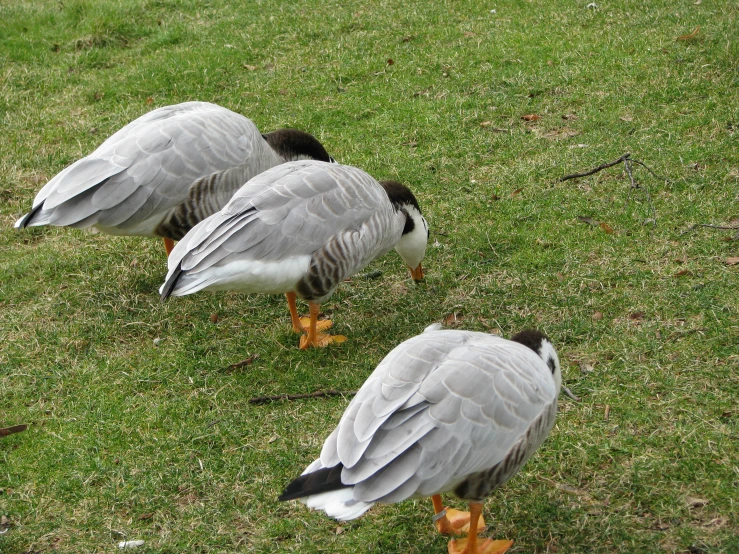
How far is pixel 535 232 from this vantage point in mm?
5820

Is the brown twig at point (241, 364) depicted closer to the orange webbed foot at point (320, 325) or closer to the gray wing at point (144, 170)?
the orange webbed foot at point (320, 325)

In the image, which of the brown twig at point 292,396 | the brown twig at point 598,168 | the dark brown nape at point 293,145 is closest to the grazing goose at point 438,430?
the brown twig at point 292,396

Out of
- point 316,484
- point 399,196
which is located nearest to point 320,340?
point 399,196

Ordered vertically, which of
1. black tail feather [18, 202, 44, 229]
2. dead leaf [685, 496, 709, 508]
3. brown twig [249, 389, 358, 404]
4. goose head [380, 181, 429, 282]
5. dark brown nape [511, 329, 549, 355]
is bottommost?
dead leaf [685, 496, 709, 508]

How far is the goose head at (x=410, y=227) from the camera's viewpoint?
5395mm

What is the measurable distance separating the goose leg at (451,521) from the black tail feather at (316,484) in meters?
0.72

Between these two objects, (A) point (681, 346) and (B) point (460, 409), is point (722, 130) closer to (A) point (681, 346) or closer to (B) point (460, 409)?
(A) point (681, 346)

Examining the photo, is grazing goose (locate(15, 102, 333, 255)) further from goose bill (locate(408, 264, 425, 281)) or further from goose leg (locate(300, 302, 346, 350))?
goose bill (locate(408, 264, 425, 281))

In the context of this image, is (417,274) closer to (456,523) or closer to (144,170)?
(144,170)

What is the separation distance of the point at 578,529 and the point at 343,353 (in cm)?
195

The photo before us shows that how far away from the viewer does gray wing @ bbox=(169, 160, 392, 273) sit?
4.62 meters

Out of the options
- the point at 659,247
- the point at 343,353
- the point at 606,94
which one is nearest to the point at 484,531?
the point at 343,353

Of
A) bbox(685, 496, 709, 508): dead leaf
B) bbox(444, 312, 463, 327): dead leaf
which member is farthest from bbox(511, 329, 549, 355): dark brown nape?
bbox(444, 312, 463, 327): dead leaf

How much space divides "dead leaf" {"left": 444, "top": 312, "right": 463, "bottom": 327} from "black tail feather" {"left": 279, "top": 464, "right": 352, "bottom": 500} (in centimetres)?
224
